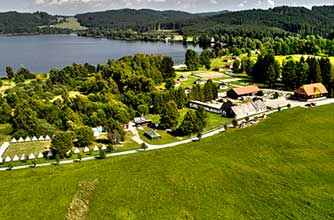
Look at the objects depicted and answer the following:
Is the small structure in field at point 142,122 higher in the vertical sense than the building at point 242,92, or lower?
lower

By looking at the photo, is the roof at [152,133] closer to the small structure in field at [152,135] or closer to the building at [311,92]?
the small structure in field at [152,135]

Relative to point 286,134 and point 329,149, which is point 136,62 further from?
point 329,149

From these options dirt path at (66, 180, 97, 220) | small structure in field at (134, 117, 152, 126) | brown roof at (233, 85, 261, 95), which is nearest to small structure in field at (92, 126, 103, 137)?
small structure in field at (134, 117, 152, 126)

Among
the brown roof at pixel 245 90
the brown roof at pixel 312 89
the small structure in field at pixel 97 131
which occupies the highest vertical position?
the brown roof at pixel 312 89

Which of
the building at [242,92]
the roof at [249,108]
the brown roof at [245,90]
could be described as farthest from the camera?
the brown roof at [245,90]

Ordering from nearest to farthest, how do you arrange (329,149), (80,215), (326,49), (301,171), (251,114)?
(80,215)
(301,171)
(329,149)
(251,114)
(326,49)

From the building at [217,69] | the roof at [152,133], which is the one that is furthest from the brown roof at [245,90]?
the building at [217,69]

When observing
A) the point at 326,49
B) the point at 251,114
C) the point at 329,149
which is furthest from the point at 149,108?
the point at 326,49

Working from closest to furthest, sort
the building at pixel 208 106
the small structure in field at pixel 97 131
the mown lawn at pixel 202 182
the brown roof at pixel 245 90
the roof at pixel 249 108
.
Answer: the mown lawn at pixel 202 182 → the small structure in field at pixel 97 131 → the roof at pixel 249 108 → the building at pixel 208 106 → the brown roof at pixel 245 90

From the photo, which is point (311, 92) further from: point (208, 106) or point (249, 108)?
point (208, 106)
